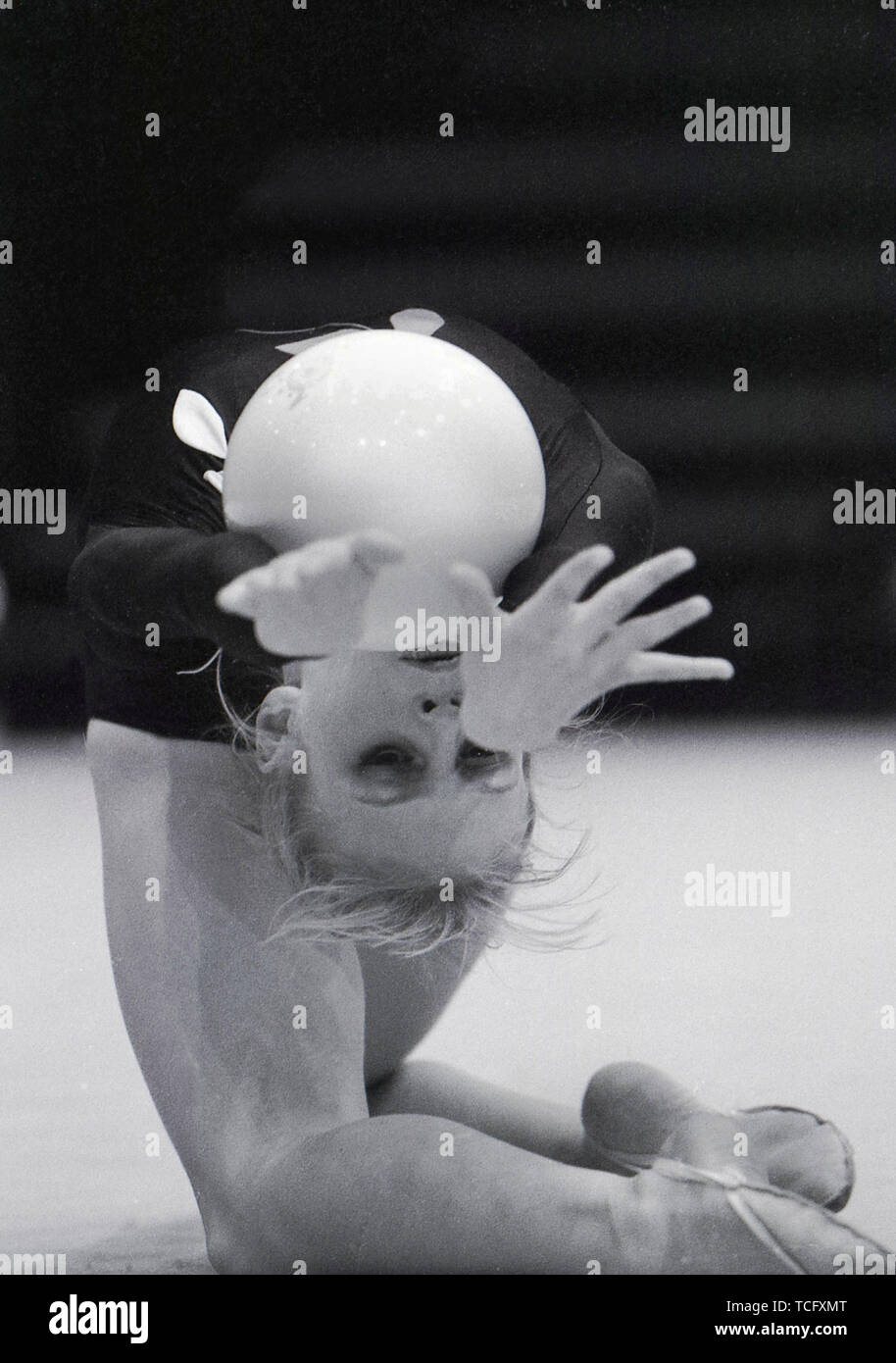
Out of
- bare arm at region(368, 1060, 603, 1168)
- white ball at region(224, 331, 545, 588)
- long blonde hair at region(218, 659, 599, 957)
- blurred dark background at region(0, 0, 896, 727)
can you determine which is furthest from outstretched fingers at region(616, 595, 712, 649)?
bare arm at region(368, 1060, 603, 1168)

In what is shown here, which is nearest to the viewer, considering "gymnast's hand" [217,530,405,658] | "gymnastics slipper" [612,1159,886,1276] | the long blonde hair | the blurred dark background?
"gymnast's hand" [217,530,405,658]

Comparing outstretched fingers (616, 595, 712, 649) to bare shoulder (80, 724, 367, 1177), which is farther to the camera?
bare shoulder (80, 724, 367, 1177)

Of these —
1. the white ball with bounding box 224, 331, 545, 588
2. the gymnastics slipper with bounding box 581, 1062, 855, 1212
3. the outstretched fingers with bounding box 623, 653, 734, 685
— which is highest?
the white ball with bounding box 224, 331, 545, 588

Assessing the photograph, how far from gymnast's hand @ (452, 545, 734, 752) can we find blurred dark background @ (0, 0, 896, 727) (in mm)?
323

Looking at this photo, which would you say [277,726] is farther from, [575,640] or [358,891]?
[575,640]

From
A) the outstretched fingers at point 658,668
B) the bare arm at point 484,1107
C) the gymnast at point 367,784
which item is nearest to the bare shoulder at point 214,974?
the gymnast at point 367,784

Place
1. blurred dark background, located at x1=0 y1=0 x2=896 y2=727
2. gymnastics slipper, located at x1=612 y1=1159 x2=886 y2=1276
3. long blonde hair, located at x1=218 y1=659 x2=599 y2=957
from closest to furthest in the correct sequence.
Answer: gymnastics slipper, located at x1=612 y1=1159 x2=886 y2=1276 < long blonde hair, located at x1=218 y1=659 x2=599 y2=957 < blurred dark background, located at x1=0 y1=0 x2=896 y2=727

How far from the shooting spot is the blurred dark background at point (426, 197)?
1.40 meters

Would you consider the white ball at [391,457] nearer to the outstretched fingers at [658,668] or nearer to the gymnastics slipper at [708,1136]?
the outstretched fingers at [658,668]

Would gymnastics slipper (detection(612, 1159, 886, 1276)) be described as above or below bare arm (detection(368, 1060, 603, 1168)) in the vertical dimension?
below

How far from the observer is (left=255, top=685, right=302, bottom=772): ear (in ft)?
4.14

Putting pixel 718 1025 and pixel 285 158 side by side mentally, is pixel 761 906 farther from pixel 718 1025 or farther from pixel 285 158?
pixel 285 158

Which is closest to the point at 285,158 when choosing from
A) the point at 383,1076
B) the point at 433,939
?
the point at 433,939

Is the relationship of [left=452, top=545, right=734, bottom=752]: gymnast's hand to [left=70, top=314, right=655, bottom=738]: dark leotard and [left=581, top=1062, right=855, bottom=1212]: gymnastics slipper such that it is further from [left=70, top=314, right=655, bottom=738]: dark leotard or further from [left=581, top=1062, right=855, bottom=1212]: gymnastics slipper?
[left=581, top=1062, right=855, bottom=1212]: gymnastics slipper
